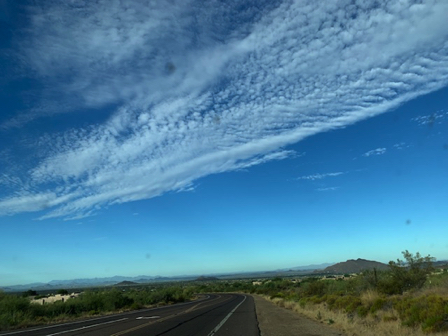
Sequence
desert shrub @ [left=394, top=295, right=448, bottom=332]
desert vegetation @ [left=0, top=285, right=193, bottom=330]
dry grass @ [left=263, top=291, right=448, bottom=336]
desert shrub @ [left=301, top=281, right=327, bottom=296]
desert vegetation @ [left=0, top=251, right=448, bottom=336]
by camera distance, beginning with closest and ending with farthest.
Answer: desert shrub @ [left=394, top=295, right=448, bottom=332] < dry grass @ [left=263, top=291, right=448, bottom=336] < desert vegetation @ [left=0, top=251, right=448, bottom=336] < desert vegetation @ [left=0, top=285, right=193, bottom=330] < desert shrub @ [left=301, top=281, right=327, bottom=296]

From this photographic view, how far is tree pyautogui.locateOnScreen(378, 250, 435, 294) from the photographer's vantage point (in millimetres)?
26156

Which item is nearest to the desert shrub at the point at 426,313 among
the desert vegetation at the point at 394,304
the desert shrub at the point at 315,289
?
the desert vegetation at the point at 394,304

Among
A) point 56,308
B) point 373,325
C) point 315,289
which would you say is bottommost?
point 373,325

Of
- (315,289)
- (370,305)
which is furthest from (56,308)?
(315,289)

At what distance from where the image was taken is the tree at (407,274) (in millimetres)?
26156

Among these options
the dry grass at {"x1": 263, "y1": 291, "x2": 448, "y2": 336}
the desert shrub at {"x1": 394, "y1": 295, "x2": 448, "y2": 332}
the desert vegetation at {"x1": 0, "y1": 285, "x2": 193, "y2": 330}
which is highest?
the desert vegetation at {"x1": 0, "y1": 285, "x2": 193, "y2": 330}

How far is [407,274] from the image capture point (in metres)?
26.8

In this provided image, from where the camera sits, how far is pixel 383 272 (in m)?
29.8

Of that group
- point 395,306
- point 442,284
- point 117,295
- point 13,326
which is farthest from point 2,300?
point 442,284

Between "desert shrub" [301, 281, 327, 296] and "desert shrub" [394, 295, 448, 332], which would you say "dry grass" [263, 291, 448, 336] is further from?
"desert shrub" [301, 281, 327, 296]

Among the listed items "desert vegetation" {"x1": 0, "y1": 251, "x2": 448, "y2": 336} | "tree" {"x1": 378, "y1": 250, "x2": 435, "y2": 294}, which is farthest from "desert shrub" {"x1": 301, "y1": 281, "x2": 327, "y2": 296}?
"tree" {"x1": 378, "y1": 250, "x2": 435, "y2": 294}

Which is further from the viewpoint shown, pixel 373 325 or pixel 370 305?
pixel 370 305

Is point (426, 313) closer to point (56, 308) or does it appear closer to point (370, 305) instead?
point (370, 305)

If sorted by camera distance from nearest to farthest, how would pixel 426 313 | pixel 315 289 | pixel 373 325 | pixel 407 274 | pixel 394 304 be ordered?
pixel 426 313 → pixel 373 325 → pixel 394 304 → pixel 407 274 → pixel 315 289
